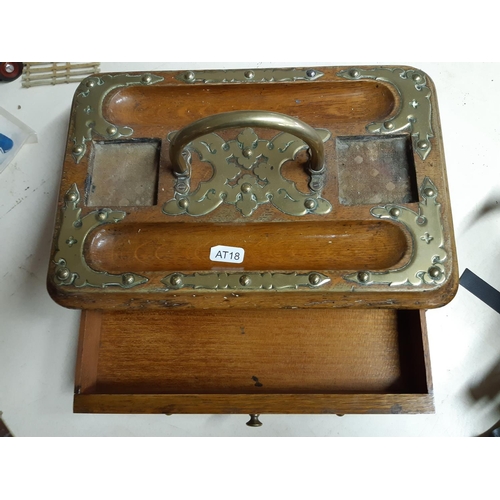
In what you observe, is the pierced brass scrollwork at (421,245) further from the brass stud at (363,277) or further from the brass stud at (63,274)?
the brass stud at (63,274)

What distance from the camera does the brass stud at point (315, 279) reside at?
2.67 feet

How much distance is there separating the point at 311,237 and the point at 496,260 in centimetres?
55

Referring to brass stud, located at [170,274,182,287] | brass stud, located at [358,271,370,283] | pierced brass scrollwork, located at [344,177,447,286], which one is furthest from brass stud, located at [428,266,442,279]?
brass stud, located at [170,274,182,287]

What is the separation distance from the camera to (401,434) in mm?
1043

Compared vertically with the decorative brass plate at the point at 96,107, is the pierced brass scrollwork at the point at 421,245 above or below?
below

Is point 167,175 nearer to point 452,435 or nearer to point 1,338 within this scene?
point 1,338

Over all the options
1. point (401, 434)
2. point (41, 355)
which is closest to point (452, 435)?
point (401, 434)

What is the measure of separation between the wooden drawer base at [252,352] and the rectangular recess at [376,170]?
10.6 inches

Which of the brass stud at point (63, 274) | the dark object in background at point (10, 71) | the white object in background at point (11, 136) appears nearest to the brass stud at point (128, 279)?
the brass stud at point (63, 274)

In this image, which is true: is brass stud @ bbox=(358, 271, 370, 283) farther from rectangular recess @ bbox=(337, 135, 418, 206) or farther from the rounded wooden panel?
rectangular recess @ bbox=(337, 135, 418, 206)

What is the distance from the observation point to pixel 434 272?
2.68 feet

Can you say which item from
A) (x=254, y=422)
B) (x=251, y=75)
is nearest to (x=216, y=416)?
(x=254, y=422)

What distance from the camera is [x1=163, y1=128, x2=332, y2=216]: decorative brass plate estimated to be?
0.87 metres

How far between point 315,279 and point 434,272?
21 centimetres
